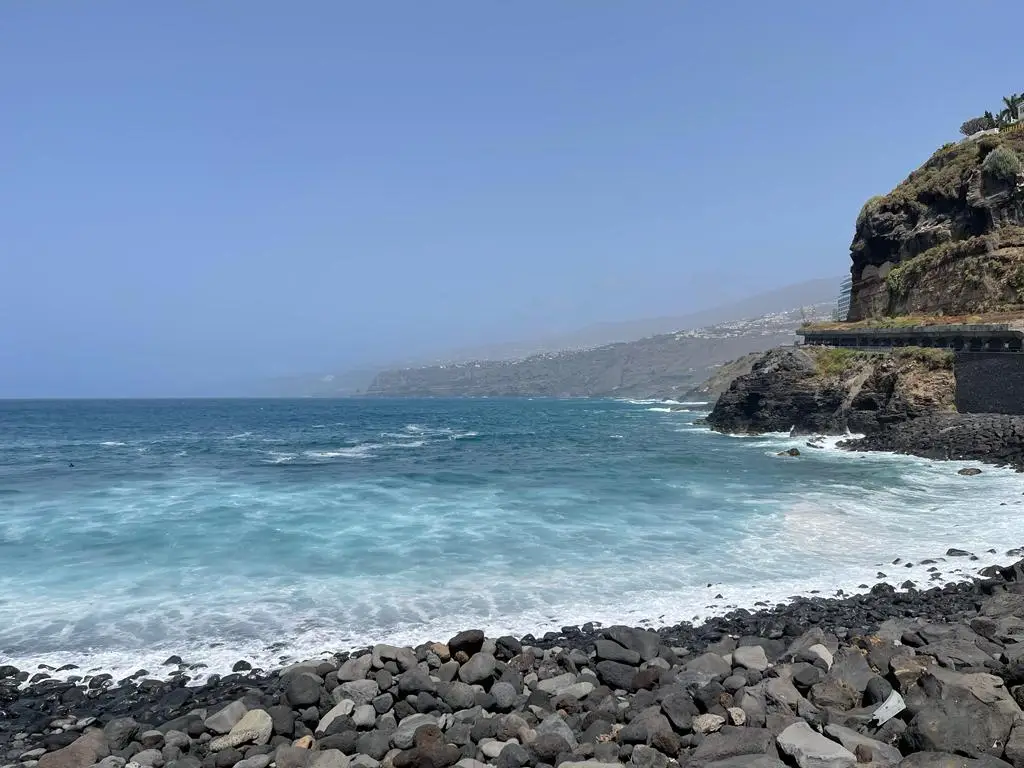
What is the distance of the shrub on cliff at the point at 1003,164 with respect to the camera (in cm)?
4781

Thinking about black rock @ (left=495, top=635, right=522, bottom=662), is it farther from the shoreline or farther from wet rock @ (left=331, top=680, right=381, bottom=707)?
wet rock @ (left=331, top=680, right=381, bottom=707)

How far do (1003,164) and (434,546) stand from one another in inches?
2050

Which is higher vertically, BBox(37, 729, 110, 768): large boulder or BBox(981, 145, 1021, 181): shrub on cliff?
BBox(981, 145, 1021, 181): shrub on cliff

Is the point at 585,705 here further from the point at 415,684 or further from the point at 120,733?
the point at 120,733

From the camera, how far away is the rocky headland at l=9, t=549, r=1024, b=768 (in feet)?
20.2

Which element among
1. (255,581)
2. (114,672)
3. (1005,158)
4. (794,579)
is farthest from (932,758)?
(1005,158)

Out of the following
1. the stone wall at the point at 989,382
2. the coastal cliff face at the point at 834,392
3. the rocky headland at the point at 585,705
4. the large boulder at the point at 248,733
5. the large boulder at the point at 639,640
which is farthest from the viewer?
the coastal cliff face at the point at 834,392

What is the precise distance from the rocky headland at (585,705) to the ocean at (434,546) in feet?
5.02

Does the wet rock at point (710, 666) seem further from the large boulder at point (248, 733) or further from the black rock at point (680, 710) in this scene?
the large boulder at point (248, 733)

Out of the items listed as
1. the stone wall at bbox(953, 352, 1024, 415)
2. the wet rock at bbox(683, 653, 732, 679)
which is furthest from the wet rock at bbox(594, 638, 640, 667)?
the stone wall at bbox(953, 352, 1024, 415)

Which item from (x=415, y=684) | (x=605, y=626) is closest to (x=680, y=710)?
(x=415, y=684)

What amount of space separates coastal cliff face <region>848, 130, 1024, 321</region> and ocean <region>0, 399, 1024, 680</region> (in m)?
20.8

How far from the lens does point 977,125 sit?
230ft

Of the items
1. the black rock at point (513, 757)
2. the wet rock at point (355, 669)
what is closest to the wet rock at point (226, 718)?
the wet rock at point (355, 669)
